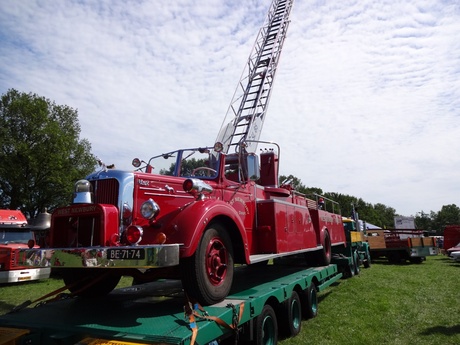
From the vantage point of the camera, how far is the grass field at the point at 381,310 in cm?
604

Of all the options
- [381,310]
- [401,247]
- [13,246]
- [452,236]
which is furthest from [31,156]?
[452,236]

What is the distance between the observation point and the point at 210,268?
4.47m

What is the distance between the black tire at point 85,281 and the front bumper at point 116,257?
4.66ft

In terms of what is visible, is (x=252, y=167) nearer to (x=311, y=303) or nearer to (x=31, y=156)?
(x=311, y=303)

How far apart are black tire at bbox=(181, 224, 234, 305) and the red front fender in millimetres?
166

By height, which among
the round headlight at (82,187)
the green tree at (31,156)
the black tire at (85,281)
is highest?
the green tree at (31,156)

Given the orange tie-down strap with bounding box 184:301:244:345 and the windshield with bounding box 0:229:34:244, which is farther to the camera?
the windshield with bounding box 0:229:34:244

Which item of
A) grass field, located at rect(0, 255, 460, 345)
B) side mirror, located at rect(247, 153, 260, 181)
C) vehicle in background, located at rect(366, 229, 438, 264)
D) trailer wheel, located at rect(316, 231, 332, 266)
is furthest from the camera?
vehicle in background, located at rect(366, 229, 438, 264)

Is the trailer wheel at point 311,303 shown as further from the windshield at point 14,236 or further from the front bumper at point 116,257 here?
the windshield at point 14,236

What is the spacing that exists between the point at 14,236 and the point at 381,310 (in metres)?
12.2

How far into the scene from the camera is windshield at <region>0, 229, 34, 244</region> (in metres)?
13.2

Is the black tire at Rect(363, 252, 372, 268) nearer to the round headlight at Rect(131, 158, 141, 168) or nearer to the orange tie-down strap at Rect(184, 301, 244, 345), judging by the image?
the round headlight at Rect(131, 158, 141, 168)

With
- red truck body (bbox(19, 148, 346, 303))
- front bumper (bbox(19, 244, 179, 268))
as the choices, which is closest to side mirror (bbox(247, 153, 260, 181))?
red truck body (bbox(19, 148, 346, 303))

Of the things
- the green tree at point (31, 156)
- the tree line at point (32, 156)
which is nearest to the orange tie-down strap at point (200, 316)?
the tree line at point (32, 156)
